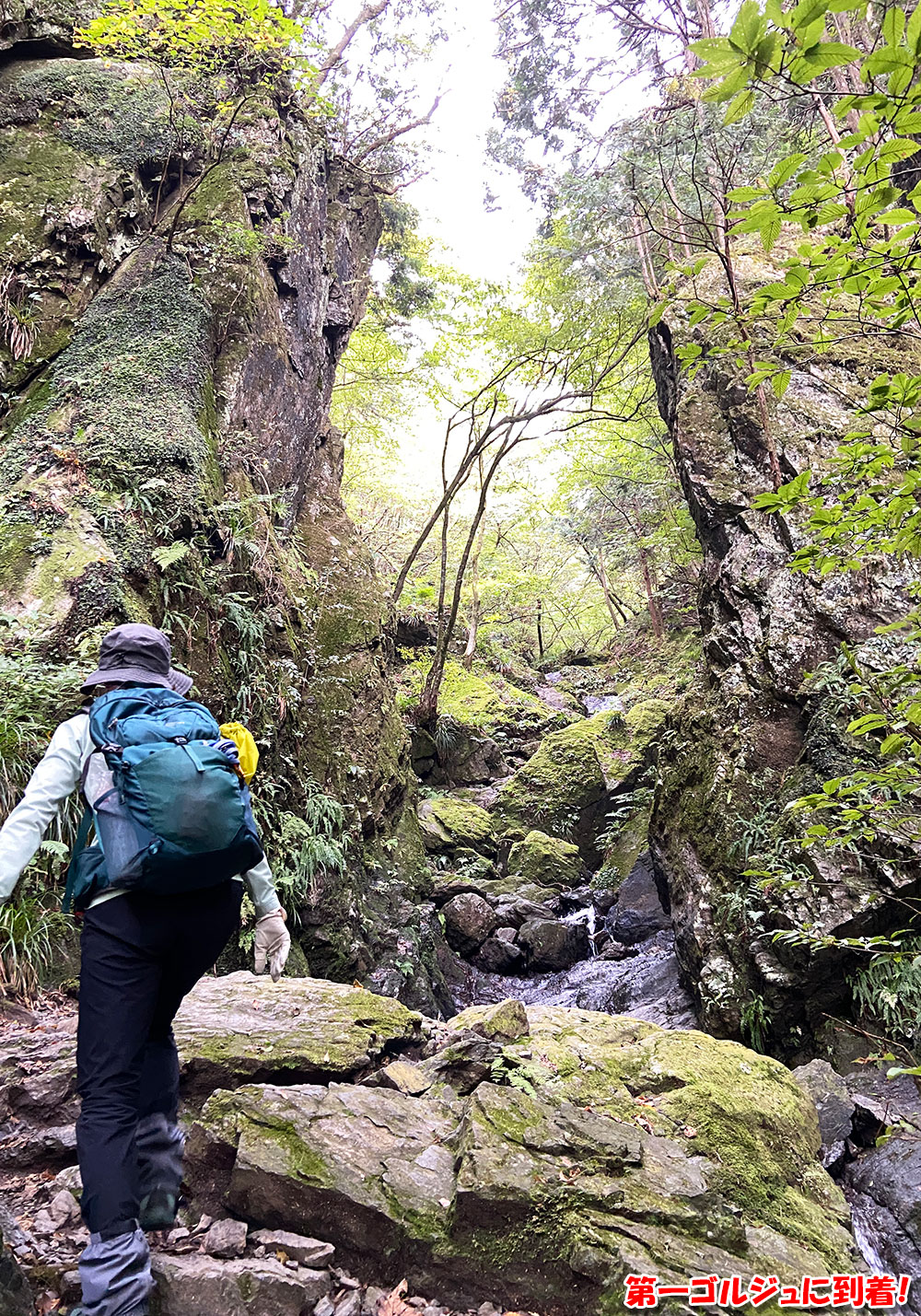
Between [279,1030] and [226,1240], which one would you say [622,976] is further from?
[226,1240]

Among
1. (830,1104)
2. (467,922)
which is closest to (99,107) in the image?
(467,922)

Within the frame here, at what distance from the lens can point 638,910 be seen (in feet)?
30.7

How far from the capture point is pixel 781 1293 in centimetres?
253

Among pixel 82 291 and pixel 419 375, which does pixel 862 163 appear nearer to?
pixel 82 291

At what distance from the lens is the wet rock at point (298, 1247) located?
247 centimetres

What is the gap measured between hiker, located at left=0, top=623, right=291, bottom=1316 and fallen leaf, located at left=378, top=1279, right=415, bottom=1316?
837mm

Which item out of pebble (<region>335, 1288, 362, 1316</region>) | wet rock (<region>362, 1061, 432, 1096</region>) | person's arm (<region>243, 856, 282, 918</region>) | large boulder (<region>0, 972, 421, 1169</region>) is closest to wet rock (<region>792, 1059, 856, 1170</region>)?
wet rock (<region>362, 1061, 432, 1096</region>)

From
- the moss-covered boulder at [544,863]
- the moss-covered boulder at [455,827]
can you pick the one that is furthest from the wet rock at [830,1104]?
the moss-covered boulder at [455,827]

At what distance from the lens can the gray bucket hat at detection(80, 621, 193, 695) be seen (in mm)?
2564

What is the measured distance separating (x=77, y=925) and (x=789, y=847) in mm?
5758

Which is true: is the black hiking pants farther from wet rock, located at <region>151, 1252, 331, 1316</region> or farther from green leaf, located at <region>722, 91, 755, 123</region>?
green leaf, located at <region>722, 91, 755, 123</region>

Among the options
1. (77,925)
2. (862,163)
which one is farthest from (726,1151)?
(862,163)

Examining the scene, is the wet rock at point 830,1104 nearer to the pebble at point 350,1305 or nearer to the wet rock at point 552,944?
the pebble at point 350,1305

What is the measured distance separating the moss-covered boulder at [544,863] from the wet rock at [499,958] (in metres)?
2.10
